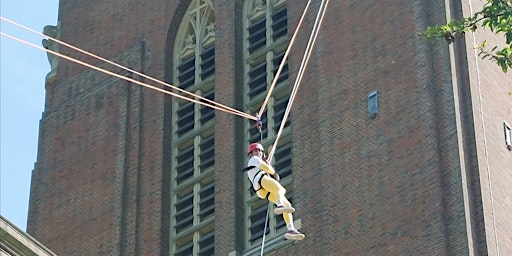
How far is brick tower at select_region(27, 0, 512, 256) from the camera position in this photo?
37094mm

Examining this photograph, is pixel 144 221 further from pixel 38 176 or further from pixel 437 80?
pixel 437 80

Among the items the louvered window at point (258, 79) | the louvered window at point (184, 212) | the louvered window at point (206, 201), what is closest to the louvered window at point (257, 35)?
the louvered window at point (258, 79)

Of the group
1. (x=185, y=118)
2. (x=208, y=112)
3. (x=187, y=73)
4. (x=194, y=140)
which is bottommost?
(x=194, y=140)

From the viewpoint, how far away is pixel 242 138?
4231cm

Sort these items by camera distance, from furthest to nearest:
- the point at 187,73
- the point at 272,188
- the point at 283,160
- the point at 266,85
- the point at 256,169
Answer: the point at 187,73 < the point at 266,85 < the point at 283,160 < the point at 256,169 < the point at 272,188

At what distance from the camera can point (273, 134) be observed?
4156 centimetres

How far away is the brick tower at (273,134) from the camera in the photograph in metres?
37.1

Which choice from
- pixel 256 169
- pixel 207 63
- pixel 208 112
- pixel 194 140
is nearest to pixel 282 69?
pixel 208 112

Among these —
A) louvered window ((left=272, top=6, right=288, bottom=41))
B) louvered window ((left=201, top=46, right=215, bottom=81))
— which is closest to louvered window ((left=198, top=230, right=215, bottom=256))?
louvered window ((left=201, top=46, right=215, bottom=81))

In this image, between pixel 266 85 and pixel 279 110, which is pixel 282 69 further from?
pixel 279 110

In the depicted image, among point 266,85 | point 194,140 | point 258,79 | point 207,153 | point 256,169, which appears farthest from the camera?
point 194,140

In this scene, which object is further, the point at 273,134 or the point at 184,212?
the point at 184,212

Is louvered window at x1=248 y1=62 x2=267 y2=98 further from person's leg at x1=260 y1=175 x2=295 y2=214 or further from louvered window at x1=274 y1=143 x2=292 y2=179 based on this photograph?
person's leg at x1=260 y1=175 x2=295 y2=214

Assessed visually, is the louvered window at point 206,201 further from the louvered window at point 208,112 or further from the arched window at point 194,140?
the louvered window at point 208,112
